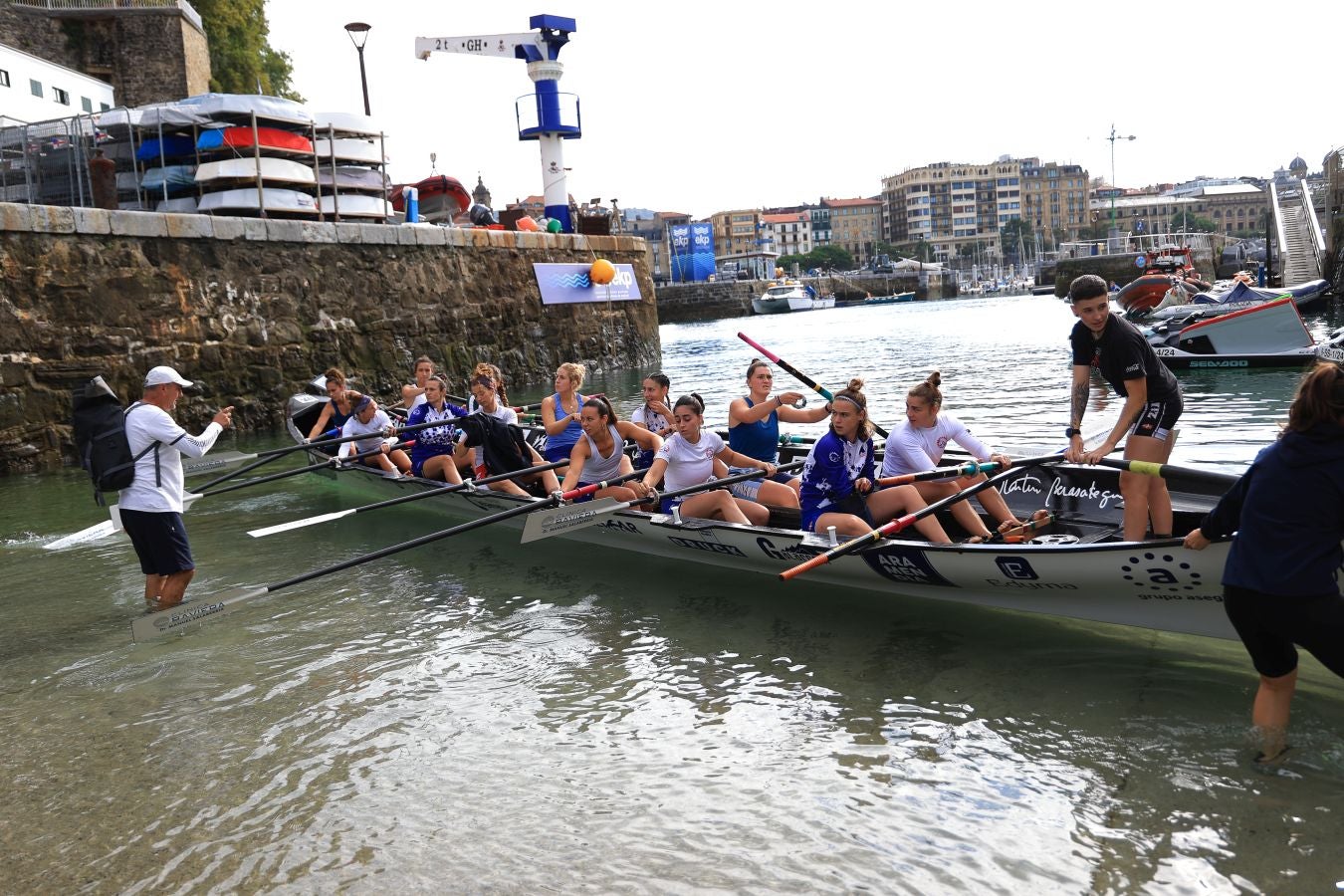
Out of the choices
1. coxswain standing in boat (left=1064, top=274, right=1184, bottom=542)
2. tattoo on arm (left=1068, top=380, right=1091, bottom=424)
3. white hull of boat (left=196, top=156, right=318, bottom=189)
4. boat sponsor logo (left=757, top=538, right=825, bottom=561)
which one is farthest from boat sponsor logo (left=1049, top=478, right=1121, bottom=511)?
white hull of boat (left=196, top=156, right=318, bottom=189)

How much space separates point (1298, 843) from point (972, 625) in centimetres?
285

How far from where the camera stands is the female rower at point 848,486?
273 inches

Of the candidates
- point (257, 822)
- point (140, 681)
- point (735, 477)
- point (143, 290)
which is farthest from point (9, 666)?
point (143, 290)

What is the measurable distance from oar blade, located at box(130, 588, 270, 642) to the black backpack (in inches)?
37.3

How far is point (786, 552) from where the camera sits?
23.6 feet

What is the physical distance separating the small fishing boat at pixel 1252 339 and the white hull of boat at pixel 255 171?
17382 mm

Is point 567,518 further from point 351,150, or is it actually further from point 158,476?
point 351,150

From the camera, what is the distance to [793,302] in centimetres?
9919

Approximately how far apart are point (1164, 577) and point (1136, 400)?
134cm

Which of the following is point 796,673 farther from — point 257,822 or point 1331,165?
point 1331,165

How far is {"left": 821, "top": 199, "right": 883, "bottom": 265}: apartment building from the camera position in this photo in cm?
18612

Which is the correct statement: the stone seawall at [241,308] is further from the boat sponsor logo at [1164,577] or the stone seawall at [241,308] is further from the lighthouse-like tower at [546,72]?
the boat sponsor logo at [1164,577]

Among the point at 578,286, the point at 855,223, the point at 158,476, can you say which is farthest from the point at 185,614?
the point at 855,223

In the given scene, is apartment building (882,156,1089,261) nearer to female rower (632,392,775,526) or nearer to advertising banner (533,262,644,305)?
advertising banner (533,262,644,305)
